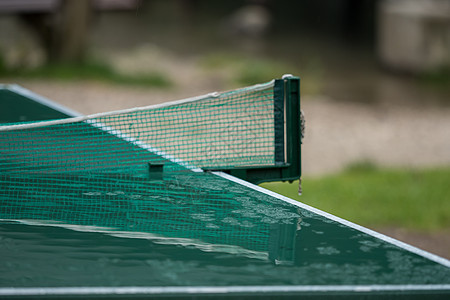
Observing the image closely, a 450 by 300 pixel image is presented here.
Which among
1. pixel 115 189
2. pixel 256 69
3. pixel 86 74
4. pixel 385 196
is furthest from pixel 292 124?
pixel 86 74

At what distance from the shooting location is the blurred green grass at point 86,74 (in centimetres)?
1152

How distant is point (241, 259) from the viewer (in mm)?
2309

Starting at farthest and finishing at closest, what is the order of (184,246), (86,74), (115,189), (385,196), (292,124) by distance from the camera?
(86,74) < (385,196) < (292,124) < (115,189) < (184,246)

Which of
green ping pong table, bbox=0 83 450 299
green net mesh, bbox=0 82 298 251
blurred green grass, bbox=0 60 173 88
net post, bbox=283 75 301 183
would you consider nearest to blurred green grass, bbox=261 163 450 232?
net post, bbox=283 75 301 183

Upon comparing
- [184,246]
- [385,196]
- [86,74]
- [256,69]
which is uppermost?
[256,69]

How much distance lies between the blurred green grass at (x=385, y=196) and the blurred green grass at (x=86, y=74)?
5138mm

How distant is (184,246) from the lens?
7.95 ft

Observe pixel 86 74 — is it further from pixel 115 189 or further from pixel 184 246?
pixel 184 246

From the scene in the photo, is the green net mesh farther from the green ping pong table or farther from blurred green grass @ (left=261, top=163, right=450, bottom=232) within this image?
blurred green grass @ (left=261, top=163, right=450, bottom=232)

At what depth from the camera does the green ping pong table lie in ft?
6.77

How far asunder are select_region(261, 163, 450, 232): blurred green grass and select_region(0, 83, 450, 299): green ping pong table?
128 inches

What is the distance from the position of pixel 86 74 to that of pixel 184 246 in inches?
393

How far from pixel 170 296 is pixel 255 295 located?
0.24m

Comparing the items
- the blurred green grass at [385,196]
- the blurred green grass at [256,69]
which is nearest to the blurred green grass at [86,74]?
the blurred green grass at [256,69]
